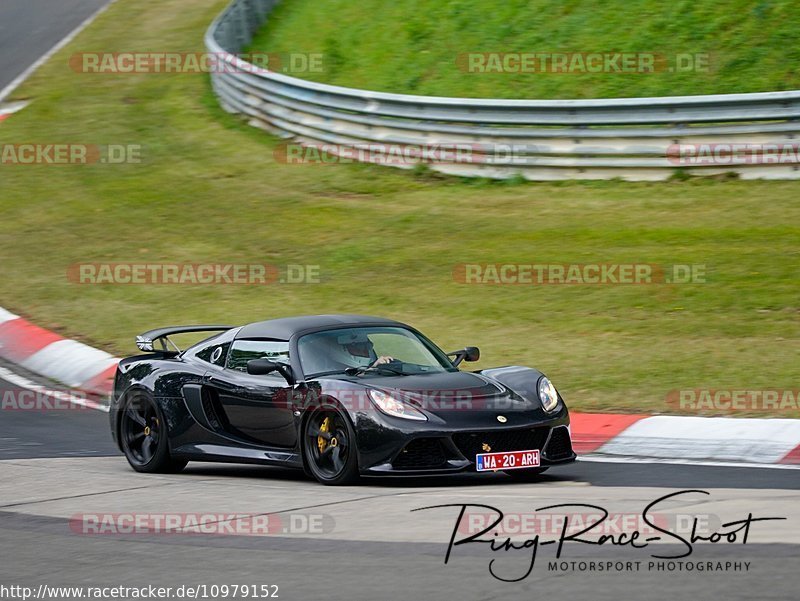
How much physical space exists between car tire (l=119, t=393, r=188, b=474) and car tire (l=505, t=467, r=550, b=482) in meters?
2.60

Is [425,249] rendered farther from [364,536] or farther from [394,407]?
[364,536]

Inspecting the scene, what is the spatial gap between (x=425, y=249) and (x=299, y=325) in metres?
7.79

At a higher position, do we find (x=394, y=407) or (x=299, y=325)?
(x=299, y=325)

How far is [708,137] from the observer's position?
18.0m

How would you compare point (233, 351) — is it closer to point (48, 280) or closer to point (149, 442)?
point (149, 442)

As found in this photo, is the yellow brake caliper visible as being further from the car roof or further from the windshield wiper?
the car roof

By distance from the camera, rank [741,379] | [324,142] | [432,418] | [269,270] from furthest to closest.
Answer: [324,142], [269,270], [741,379], [432,418]

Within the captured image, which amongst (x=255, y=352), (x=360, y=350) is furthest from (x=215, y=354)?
(x=360, y=350)

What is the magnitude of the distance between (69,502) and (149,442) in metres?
1.65

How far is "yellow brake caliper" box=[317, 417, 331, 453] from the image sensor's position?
8.72m

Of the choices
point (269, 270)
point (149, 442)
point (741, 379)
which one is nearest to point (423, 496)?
point (149, 442)

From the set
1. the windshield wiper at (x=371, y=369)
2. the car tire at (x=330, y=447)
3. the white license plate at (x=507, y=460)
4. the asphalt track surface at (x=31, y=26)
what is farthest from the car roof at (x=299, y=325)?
the asphalt track surface at (x=31, y=26)

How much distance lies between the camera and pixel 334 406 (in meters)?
8.62

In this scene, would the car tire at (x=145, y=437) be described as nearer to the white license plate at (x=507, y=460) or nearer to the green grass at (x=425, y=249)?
the white license plate at (x=507, y=460)
